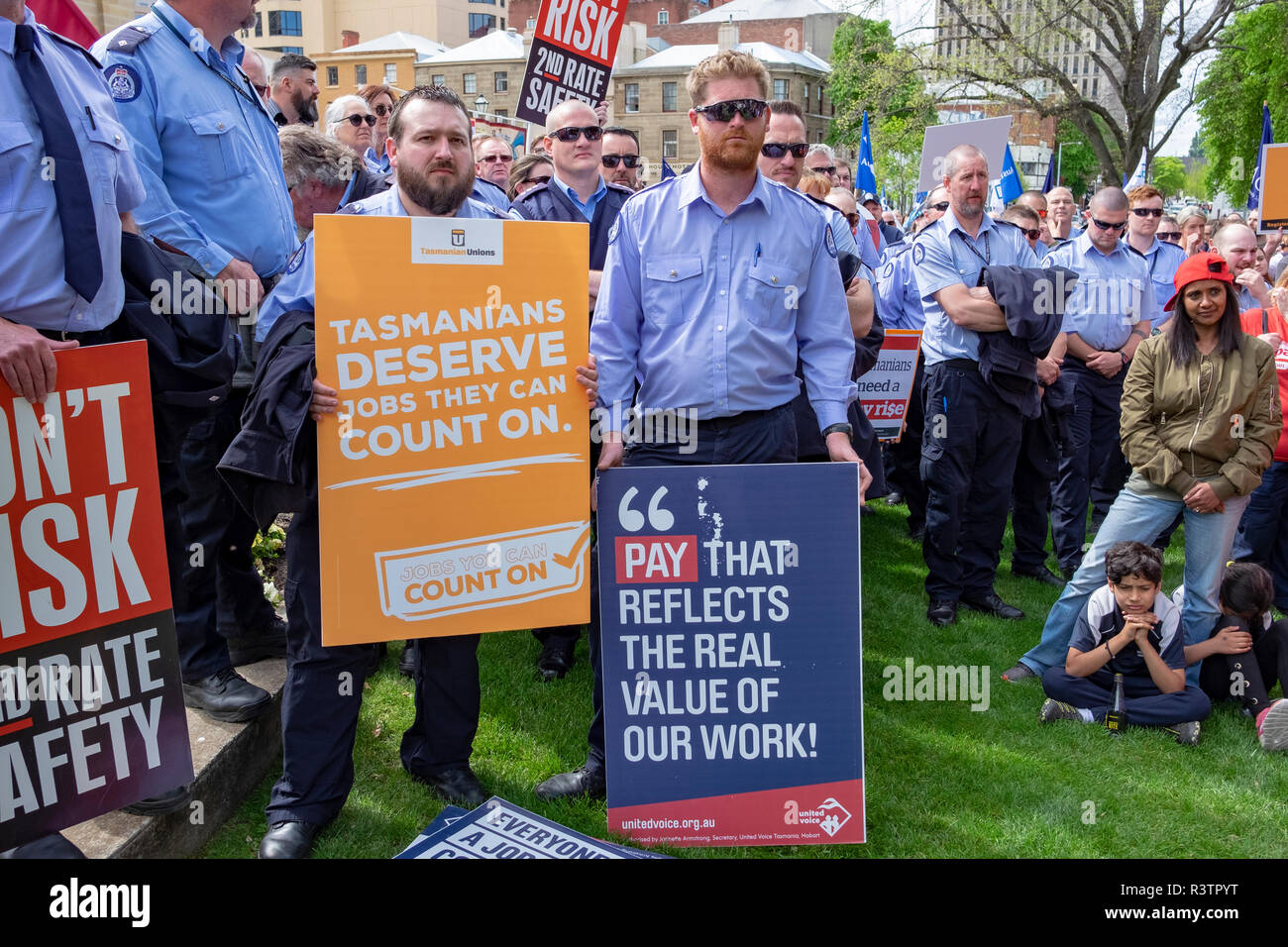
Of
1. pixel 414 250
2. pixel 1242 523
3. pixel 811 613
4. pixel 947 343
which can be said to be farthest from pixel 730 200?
pixel 1242 523

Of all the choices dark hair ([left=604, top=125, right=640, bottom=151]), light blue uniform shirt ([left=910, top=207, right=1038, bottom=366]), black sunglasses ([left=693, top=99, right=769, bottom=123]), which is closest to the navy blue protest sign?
black sunglasses ([left=693, top=99, right=769, bottom=123])

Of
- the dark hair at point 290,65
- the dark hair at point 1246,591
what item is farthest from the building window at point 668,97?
the dark hair at point 1246,591

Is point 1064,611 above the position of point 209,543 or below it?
below

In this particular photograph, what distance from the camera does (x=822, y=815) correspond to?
3.72m

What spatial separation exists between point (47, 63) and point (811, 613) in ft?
9.48

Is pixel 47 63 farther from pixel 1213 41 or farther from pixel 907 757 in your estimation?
pixel 1213 41

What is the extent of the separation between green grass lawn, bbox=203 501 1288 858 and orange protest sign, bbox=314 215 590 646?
86 centimetres

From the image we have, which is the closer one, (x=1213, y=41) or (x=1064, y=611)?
(x=1064, y=611)

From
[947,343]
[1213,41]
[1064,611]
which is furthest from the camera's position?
[1213,41]

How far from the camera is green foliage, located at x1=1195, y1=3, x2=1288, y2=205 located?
3262cm

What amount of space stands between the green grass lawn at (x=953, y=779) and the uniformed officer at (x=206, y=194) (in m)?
0.64

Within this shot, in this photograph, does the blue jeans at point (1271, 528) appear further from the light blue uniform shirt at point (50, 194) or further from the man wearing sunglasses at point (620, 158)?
the light blue uniform shirt at point (50, 194)
